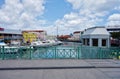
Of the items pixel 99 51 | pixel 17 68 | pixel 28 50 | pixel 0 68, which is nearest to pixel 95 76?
pixel 17 68

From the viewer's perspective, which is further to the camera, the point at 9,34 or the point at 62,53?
the point at 9,34

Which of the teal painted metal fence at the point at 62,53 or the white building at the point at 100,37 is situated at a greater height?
the white building at the point at 100,37

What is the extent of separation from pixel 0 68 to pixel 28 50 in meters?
5.07

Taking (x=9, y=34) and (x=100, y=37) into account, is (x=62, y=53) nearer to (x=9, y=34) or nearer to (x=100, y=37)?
(x=100, y=37)

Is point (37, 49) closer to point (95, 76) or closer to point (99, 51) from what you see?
point (99, 51)

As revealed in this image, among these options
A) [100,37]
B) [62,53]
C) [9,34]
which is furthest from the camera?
[9,34]

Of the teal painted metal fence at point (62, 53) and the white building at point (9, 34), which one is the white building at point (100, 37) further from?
the white building at point (9, 34)

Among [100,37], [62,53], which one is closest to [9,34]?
[100,37]

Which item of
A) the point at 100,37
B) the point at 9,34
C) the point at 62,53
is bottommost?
the point at 62,53

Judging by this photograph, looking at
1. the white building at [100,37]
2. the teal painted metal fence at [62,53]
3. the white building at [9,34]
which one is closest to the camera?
the teal painted metal fence at [62,53]

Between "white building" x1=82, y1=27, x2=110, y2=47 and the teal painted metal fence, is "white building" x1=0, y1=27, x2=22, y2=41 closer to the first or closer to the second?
"white building" x1=82, y1=27, x2=110, y2=47

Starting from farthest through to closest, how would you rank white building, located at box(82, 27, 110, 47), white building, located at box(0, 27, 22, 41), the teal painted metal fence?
white building, located at box(0, 27, 22, 41), white building, located at box(82, 27, 110, 47), the teal painted metal fence

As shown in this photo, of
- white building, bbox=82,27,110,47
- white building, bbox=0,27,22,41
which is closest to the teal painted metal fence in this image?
white building, bbox=82,27,110,47

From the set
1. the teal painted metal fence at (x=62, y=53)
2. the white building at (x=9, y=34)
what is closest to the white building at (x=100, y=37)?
the teal painted metal fence at (x=62, y=53)
